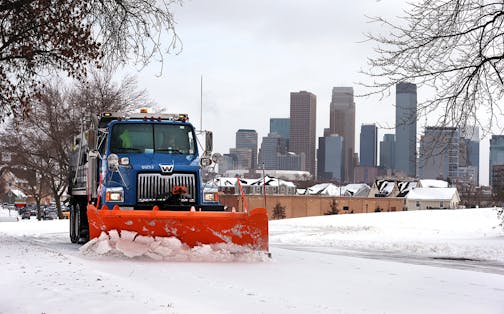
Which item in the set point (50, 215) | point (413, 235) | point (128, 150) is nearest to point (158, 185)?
point (128, 150)

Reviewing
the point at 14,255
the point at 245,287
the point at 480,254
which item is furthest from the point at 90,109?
the point at 245,287

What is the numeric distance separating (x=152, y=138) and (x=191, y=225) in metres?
2.86

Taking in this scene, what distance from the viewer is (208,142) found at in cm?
1377

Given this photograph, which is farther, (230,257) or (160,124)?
(160,124)

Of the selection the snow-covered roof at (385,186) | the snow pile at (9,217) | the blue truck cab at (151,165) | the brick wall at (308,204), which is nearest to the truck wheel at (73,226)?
the blue truck cab at (151,165)

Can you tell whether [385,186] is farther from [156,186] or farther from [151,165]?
[156,186]

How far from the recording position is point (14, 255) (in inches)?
425

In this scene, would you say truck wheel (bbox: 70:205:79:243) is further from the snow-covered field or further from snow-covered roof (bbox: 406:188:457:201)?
snow-covered roof (bbox: 406:188:457:201)

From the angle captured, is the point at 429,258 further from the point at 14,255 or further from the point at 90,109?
the point at 90,109

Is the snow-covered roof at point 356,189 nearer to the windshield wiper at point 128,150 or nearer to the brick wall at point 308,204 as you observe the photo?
the brick wall at point 308,204

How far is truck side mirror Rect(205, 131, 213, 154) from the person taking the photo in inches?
540

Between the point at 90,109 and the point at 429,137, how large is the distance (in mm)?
27345

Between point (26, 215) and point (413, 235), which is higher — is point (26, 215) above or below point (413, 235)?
below

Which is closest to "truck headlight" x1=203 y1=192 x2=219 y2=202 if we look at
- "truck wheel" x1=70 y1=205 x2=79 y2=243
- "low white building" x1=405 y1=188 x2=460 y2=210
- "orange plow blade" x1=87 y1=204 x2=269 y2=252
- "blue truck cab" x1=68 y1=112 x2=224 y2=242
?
"blue truck cab" x1=68 y1=112 x2=224 y2=242
